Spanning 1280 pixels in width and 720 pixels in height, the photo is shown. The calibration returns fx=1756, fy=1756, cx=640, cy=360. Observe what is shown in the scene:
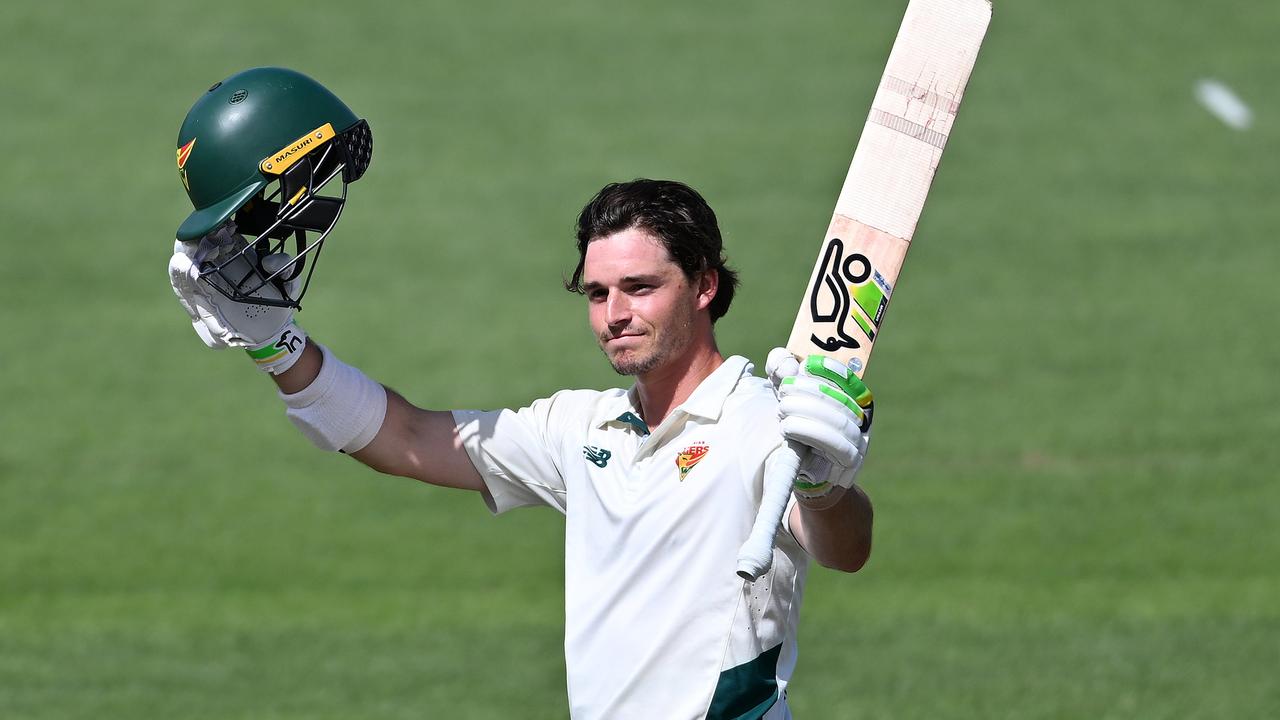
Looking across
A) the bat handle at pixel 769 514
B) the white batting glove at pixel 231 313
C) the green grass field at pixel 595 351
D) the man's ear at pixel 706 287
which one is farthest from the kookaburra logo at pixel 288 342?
the bat handle at pixel 769 514

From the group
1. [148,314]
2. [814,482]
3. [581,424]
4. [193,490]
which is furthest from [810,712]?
[148,314]

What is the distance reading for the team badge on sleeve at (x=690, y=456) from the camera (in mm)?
3816

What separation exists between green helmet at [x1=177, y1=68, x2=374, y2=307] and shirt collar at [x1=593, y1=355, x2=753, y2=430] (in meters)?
0.76

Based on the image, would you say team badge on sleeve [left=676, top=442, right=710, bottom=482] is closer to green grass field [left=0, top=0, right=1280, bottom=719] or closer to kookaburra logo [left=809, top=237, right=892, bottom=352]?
kookaburra logo [left=809, top=237, right=892, bottom=352]

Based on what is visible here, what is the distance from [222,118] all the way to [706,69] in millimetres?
13508

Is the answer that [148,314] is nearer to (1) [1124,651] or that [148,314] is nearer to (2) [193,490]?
(2) [193,490]

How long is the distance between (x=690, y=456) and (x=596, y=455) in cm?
29

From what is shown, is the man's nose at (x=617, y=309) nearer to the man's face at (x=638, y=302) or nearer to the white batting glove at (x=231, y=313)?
the man's face at (x=638, y=302)

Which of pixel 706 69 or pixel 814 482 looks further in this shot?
pixel 706 69

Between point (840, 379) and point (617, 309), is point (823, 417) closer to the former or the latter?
point (840, 379)

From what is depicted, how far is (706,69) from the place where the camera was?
17.3 metres

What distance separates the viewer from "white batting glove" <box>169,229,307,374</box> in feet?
13.4

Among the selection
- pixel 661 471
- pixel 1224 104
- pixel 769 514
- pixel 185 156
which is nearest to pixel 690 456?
pixel 661 471

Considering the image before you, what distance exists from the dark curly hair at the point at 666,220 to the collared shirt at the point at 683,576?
272 millimetres
